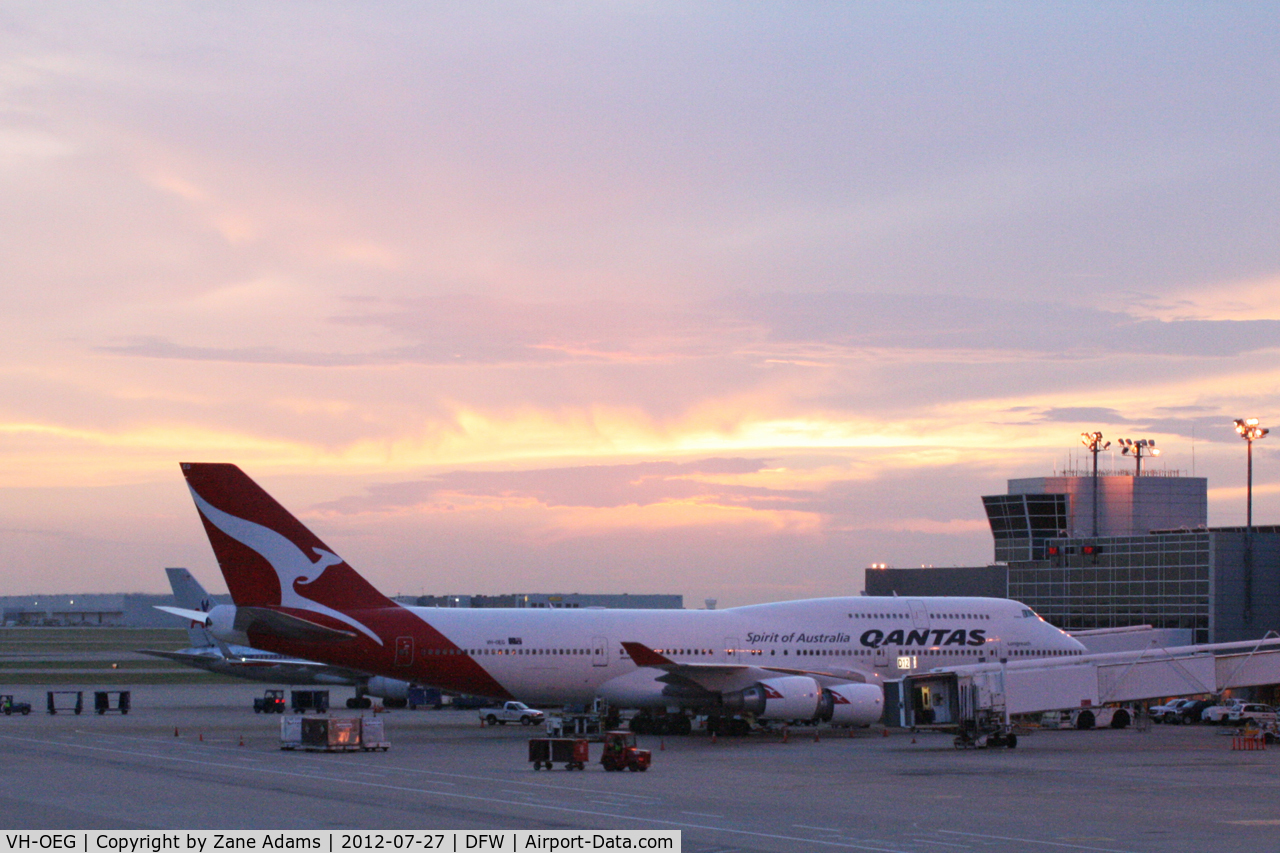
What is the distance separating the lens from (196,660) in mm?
68375

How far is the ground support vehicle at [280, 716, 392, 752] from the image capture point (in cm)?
3806

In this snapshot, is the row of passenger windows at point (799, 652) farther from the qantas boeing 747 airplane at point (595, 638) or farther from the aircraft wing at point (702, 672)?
the aircraft wing at point (702, 672)

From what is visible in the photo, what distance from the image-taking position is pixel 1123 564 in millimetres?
76000

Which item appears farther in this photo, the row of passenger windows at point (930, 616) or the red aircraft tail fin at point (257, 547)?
the row of passenger windows at point (930, 616)

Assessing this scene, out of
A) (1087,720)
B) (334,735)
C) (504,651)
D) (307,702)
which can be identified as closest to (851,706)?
(504,651)

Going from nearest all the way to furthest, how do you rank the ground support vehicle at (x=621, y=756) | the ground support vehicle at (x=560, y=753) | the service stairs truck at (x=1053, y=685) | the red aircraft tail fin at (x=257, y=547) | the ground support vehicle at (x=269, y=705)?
the ground support vehicle at (x=621, y=756) → the ground support vehicle at (x=560, y=753) → the service stairs truck at (x=1053, y=685) → the red aircraft tail fin at (x=257, y=547) → the ground support vehicle at (x=269, y=705)

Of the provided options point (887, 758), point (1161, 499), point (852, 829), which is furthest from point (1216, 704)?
point (1161, 499)

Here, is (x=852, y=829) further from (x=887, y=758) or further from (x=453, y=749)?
(x=453, y=749)

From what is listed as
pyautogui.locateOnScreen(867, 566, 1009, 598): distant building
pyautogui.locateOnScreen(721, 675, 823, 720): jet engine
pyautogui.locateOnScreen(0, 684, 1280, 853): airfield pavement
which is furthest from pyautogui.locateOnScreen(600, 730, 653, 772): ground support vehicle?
pyautogui.locateOnScreen(867, 566, 1009, 598): distant building

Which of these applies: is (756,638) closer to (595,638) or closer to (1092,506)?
(595,638)

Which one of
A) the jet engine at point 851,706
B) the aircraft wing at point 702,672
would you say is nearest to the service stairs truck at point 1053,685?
the jet engine at point 851,706

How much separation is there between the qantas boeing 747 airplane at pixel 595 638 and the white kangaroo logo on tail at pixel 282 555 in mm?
39

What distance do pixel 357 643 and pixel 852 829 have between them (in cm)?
2473

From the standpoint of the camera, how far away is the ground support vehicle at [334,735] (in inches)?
1499
